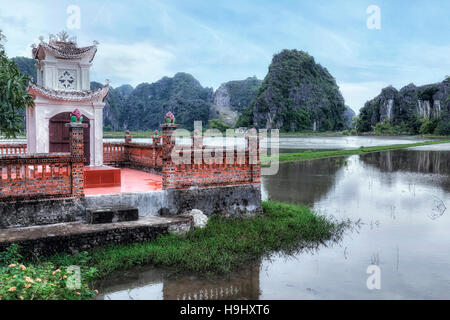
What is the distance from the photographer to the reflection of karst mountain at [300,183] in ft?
43.3

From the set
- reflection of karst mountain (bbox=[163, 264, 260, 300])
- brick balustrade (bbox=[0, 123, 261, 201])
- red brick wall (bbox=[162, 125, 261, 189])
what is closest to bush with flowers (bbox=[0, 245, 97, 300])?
reflection of karst mountain (bbox=[163, 264, 260, 300])

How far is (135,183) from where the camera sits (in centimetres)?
951

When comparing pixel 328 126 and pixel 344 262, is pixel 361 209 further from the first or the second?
pixel 328 126

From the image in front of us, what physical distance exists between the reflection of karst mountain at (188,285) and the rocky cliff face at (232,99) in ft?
449

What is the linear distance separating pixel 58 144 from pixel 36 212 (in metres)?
3.72

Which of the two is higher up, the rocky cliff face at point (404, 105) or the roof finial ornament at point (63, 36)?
the rocky cliff face at point (404, 105)

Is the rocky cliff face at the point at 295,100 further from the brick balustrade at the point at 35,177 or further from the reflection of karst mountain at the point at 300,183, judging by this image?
the brick balustrade at the point at 35,177

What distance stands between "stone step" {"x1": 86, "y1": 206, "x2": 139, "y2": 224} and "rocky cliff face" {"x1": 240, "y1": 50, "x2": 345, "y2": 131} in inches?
4679

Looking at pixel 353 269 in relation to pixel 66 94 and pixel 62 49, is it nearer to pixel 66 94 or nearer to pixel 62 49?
pixel 66 94

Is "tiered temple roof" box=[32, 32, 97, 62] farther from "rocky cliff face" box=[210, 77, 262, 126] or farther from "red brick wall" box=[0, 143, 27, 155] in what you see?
"rocky cliff face" box=[210, 77, 262, 126]

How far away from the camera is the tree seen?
20.7 feet

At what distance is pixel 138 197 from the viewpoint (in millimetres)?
7848

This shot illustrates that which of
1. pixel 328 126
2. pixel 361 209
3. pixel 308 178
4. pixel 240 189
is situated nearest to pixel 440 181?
pixel 308 178

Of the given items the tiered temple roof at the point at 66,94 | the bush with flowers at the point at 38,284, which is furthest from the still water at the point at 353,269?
the tiered temple roof at the point at 66,94
